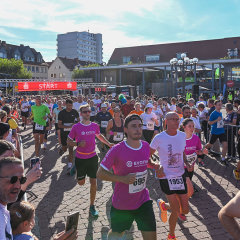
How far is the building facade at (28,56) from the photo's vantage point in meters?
63.7

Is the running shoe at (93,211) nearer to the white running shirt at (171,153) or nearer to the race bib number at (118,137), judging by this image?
the white running shirt at (171,153)

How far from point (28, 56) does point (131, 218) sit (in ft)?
238

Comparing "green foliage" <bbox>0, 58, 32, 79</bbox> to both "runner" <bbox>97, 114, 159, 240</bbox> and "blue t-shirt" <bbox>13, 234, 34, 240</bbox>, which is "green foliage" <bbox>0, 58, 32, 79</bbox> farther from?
"blue t-shirt" <bbox>13, 234, 34, 240</bbox>

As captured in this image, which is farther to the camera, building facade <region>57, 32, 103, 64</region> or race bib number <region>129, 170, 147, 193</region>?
building facade <region>57, 32, 103, 64</region>

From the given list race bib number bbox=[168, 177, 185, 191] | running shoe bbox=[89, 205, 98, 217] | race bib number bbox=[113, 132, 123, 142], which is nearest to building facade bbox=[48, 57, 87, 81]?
race bib number bbox=[113, 132, 123, 142]

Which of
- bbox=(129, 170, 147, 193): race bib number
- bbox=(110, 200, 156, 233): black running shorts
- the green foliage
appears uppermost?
the green foliage

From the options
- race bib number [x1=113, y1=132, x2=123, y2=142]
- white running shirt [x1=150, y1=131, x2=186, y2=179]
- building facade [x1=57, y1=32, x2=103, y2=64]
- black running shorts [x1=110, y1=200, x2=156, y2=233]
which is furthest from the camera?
building facade [x1=57, y1=32, x2=103, y2=64]

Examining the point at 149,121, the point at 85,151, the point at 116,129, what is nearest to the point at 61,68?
the point at 149,121

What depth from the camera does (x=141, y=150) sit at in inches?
133

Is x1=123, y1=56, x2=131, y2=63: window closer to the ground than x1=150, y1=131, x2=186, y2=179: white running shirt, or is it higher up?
higher up

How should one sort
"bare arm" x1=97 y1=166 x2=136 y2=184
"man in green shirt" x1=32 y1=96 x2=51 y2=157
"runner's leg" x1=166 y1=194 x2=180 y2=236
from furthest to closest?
1. "man in green shirt" x1=32 y1=96 x2=51 y2=157
2. "runner's leg" x1=166 y1=194 x2=180 y2=236
3. "bare arm" x1=97 y1=166 x2=136 y2=184

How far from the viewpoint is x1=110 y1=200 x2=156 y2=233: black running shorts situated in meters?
3.19

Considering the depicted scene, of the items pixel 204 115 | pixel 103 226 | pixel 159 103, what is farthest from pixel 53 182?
pixel 159 103

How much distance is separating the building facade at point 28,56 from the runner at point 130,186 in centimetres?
6569
